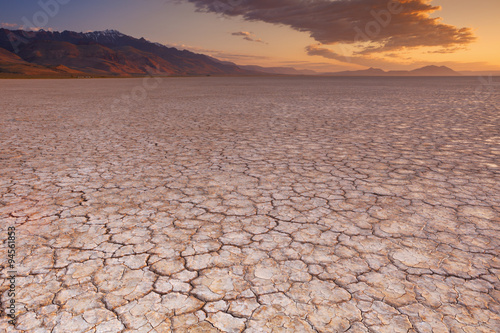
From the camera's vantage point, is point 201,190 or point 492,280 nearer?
point 492,280

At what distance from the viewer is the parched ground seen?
1.67m

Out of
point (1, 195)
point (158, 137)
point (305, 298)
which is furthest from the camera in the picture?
point (158, 137)

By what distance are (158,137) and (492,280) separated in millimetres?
5403

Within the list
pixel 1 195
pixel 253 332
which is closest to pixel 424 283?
pixel 253 332

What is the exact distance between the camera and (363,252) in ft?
7.29

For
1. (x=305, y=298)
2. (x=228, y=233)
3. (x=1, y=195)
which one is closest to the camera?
(x=305, y=298)

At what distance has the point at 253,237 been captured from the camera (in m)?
2.44

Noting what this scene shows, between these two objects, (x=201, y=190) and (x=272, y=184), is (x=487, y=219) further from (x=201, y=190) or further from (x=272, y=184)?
(x=201, y=190)

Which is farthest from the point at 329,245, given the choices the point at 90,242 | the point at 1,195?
the point at 1,195

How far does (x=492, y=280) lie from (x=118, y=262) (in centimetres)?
222

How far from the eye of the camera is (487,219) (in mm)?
2705

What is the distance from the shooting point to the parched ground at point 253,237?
5.46 ft

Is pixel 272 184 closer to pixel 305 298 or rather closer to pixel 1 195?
pixel 305 298

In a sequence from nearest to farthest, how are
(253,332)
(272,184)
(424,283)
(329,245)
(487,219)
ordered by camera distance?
1. (253,332)
2. (424,283)
3. (329,245)
4. (487,219)
5. (272,184)
